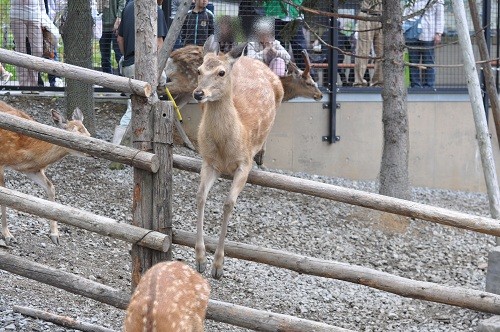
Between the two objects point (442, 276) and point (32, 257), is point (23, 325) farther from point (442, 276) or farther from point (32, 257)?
point (442, 276)

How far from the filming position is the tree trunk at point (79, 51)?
12.1m

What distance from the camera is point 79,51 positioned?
12.0 meters

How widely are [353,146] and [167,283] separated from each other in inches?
330

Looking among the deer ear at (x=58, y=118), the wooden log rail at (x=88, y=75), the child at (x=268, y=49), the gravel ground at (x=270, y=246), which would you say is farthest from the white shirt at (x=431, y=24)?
the wooden log rail at (x=88, y=75)

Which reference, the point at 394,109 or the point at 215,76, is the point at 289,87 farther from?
the point at 215,76

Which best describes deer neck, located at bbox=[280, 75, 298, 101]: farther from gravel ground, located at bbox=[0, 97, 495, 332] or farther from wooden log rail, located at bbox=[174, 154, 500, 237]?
wooden log rail, located at bbox=[174, 154, 500, 237]

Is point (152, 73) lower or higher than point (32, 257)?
higher

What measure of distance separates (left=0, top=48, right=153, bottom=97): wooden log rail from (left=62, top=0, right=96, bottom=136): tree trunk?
17.6 feet

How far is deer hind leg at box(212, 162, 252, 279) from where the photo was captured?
667 cm

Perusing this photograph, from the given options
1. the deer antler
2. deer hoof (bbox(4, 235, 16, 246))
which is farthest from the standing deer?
the deer antler

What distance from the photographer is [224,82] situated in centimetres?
681

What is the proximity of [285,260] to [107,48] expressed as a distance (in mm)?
6790

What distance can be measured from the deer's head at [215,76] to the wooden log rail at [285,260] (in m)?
0.94

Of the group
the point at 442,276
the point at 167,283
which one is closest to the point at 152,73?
the point at 167,283
